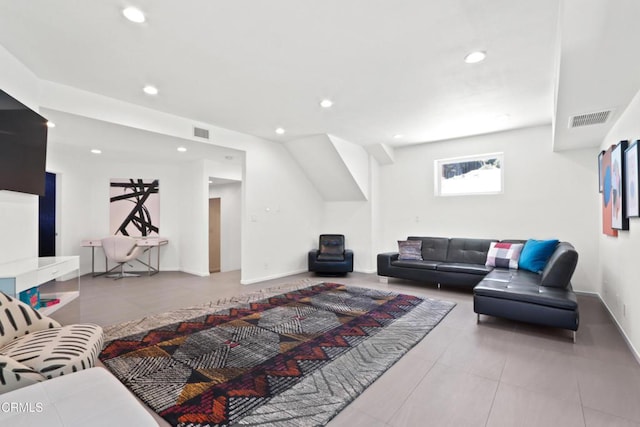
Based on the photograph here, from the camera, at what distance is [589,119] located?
11.1ft

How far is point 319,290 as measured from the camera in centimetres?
498

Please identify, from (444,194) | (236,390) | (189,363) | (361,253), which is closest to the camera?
(236,390)

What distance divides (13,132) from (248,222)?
11.0ft

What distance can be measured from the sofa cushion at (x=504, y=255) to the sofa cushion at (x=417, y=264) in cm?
83

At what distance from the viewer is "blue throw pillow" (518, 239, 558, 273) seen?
13.9 ft

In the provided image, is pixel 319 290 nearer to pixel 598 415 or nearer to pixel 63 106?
pixel 598 415

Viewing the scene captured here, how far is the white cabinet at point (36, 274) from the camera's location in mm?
2354

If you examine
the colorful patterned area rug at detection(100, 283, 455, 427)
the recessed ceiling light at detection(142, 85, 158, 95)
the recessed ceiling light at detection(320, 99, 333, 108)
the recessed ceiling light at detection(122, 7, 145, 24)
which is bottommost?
the colorful patterned area rug at detection(100, 283, 455, 427)

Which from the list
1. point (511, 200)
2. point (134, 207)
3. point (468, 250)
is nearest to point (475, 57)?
point (511, 200)

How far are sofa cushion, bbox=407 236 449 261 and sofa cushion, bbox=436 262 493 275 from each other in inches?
19.5

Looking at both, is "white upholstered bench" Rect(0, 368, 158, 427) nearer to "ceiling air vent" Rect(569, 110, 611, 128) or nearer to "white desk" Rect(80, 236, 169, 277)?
"ceiling air vent" Rect(569, 110, 611, 128)

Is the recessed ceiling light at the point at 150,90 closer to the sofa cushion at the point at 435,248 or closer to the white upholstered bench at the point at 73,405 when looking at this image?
the white upholstered bench at the point at 73,405

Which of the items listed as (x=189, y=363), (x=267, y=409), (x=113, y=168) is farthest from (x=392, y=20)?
(x=113, y=168)

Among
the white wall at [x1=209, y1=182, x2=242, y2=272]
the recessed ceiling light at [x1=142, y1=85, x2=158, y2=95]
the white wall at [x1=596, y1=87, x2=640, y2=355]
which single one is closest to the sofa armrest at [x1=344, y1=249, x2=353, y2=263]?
the white wall at [x1=209, y1=182, x2=242, y2=272]
